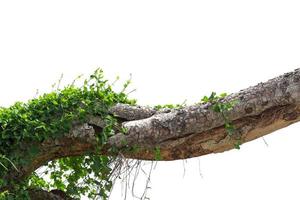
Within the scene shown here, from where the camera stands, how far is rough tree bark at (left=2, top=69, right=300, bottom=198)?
5371mm

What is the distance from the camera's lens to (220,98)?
18.0 ft

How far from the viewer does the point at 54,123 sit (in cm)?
546

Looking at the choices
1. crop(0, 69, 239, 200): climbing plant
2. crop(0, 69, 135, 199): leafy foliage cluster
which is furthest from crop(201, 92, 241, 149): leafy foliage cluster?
crop(0, 69, 135, 199): leafy foliage cluster

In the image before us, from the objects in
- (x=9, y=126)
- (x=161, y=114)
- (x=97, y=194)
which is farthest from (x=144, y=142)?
(x=9, y=126)

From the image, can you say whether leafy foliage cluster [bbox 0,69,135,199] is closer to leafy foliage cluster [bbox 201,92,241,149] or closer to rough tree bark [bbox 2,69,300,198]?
rough tree bark [bbox 2,69,300,198]

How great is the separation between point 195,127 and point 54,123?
1139 mm

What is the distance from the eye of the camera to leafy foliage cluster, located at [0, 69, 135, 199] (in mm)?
5395

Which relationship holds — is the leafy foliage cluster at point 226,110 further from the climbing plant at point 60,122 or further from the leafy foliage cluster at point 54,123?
the leafy foliage cluster at point 54,123

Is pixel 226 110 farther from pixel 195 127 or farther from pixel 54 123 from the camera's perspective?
pixel 54 123

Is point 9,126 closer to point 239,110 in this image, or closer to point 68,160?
point 68,160

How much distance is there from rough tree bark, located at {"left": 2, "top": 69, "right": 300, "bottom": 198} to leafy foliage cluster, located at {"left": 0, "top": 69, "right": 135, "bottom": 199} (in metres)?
0.07

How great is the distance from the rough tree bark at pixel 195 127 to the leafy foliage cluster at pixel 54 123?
71mm

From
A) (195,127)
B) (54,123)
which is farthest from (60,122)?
(195,127)

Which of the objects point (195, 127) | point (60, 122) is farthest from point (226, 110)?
point (60, 122)
